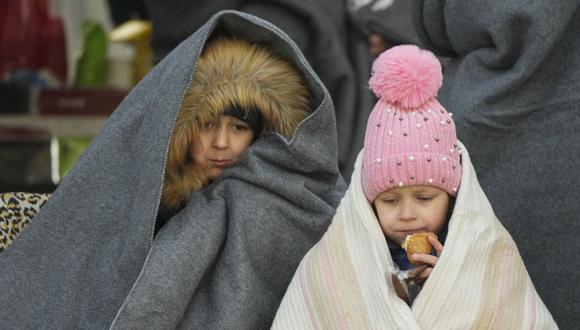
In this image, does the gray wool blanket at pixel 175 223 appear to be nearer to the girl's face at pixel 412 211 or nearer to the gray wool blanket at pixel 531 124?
the girl's face at pixel 412 211

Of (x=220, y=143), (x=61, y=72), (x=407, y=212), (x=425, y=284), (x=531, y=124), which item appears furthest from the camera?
(x=61, y=72)

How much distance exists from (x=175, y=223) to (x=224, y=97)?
0.35 metres

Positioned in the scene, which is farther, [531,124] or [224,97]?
[531,124]

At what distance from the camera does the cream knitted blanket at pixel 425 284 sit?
2830mm

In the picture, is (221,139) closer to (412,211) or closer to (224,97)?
(224,97)

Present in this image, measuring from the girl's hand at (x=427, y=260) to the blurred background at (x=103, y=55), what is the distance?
83.6 inches

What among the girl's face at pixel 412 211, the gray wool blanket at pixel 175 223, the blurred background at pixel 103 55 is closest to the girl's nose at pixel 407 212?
the girl's face at pixel 412 211

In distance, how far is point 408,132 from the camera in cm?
297

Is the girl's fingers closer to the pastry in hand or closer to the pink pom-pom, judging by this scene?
the pastry in hand

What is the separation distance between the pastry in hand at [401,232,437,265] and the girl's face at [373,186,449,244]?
48mm

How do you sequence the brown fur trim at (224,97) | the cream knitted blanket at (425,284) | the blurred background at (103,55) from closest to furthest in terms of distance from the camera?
the cream knitted blanket at (425,284), the brown fur trim at (224,97), the blurred background at (103,55)

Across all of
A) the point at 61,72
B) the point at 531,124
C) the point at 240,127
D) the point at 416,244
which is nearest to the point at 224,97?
the point at 240,127

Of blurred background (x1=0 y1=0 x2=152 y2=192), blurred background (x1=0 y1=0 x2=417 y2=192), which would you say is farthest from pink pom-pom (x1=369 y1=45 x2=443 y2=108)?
blurred background (x1=0 y1=0 x2=152 y2=192)

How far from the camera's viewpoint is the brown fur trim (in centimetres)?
330
